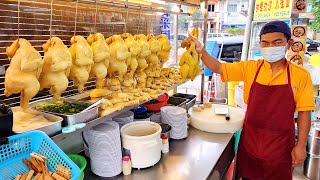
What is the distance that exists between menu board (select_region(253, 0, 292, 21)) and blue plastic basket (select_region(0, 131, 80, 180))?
3993mm

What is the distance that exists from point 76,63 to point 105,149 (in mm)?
510

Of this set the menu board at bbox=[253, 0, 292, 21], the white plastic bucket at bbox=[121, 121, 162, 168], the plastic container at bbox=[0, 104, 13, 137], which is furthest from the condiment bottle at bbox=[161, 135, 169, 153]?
the menu board at bbox=[253, 0, 292, 21]

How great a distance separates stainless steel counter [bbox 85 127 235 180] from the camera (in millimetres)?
1504

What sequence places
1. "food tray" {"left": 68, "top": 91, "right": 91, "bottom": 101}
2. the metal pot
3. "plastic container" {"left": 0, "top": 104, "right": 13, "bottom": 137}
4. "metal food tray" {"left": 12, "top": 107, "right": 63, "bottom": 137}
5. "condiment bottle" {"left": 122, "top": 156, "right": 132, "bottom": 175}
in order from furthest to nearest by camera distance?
the metal pot → "food tray" {"left": 68, "top": 91, "right": 91, "bottom": 101} → "condiment bottle" {"left": 122, "top": 156, "right": 132, "bottom": 175} → "metal food tray" {"left": 12, "top": 107, "right": 63, "bottom": 137} → "plastic container" {"left": 0, "top": 104, "right": 13, "bottom": 137}

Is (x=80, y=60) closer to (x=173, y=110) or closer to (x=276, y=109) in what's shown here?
(x=173, y=110)

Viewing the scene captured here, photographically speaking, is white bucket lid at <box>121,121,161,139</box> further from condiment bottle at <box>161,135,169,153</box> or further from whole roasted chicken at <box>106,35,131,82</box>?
whole roasted chicken at <box>106,35,131,82</box>

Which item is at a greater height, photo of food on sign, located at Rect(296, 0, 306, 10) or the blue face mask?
photo of food on sign, located at Rect(296, 0, 306, 10)

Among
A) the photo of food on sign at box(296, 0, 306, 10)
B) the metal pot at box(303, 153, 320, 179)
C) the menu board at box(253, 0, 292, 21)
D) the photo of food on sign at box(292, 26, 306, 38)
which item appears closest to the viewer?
the metal pot at box(303, 153, 320, 179)

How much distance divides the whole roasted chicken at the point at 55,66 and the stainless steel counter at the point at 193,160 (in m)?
0.64

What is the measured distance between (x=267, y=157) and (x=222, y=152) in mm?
463

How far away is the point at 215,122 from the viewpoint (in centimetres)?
212

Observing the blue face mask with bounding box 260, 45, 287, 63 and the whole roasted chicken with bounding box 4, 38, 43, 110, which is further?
the blue face mask with bounding box 260, 45, 287, 63

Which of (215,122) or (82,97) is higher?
(82,97)

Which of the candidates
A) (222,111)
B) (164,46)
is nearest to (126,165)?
(164,46)
